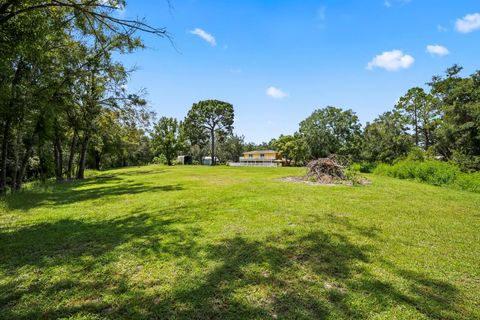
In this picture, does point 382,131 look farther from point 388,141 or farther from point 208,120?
point 208,120

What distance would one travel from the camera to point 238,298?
2416 millimetres

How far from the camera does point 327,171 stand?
11.8 metres

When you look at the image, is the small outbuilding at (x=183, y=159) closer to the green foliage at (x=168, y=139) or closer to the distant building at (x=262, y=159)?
the green foliage at (x=168, y=139)

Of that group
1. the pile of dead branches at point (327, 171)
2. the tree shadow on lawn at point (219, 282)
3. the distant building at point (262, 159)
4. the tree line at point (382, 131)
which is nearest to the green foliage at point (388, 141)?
→ the tree line at point (382, 131)

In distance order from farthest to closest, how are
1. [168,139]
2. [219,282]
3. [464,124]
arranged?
1. [168,139]
2. [464,124]
3. [219,282]

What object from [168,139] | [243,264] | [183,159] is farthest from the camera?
[183,159]

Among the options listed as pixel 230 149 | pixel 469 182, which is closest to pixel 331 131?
pixel 469 182

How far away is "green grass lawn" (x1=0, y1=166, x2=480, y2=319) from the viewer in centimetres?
230

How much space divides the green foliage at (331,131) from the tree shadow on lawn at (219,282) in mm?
31111

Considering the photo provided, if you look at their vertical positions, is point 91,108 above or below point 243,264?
above

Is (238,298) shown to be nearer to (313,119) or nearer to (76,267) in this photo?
(76,267)

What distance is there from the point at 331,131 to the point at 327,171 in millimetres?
23676

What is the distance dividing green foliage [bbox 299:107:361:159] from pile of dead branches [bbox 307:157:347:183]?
863 inches

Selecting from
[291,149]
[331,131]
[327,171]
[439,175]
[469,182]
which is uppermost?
[331,131]
